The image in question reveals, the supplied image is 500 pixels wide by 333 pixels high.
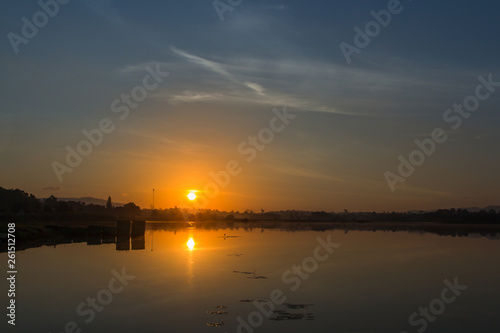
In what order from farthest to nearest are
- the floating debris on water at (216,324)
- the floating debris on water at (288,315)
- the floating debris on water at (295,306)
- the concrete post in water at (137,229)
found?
the concrete post in water at (137,229) < the floating debris on water at (295,306) < the floating debris on water at (288,315) < the floating debris on water at (216,324)

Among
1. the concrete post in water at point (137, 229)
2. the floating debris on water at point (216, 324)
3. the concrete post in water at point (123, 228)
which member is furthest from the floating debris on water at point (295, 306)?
the concrete post in water at point (123, 228)

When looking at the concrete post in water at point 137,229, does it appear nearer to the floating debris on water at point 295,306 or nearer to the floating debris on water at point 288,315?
the floating debris on water at point 295,306

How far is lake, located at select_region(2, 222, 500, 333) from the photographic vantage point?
16141 millimetres

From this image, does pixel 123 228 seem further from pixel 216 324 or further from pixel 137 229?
pixel 216 324

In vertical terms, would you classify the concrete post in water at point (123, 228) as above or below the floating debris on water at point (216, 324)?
above

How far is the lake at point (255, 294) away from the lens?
16141 millimetres

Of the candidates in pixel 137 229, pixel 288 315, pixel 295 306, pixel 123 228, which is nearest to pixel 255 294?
pixel 295 306

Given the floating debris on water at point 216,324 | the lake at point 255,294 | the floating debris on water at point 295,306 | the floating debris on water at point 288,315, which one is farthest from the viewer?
the floating debris on water at point 295,306

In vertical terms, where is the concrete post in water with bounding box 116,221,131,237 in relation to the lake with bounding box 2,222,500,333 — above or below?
above

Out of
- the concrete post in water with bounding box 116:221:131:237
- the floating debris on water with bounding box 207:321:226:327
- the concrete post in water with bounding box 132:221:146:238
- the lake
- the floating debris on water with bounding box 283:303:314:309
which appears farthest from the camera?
the concrete post in water with bounding box 116:221:131:237

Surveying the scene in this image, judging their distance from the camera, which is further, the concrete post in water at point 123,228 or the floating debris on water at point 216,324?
the concrete post in water at point 123,228

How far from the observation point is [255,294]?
826 inches

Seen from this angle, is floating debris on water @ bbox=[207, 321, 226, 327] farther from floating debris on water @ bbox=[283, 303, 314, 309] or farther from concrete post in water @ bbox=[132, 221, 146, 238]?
concrete post in water @ bbox=[132, 221, 146, 238]

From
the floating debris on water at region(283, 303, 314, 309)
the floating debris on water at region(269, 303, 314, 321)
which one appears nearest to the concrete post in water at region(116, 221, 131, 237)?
the floating debris on water at region(283, 303, 314, 309)
